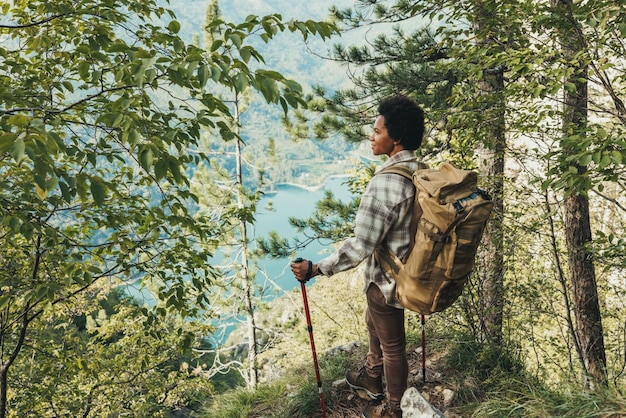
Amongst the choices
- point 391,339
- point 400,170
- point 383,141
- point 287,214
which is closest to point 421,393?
point 391,339

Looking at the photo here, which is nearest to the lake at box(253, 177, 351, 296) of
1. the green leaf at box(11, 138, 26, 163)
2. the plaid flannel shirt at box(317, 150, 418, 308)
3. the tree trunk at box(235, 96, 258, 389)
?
the tree trunk at box(235, 96, 258, 389)

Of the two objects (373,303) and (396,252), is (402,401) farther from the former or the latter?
(396,252)

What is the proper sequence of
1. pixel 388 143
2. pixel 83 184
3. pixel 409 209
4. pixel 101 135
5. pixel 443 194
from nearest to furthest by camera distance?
pixel 83 184 < pixel 443 194 < pixel 409 209 < pixel 388 143 < pixel 101 135

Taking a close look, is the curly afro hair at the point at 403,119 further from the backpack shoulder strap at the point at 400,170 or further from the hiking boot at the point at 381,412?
the hiking boot at the point at 381,412

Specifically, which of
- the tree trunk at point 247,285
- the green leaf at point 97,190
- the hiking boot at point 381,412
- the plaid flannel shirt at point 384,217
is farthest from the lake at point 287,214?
the green leaf at point 97,190

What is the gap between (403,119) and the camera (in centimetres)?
240

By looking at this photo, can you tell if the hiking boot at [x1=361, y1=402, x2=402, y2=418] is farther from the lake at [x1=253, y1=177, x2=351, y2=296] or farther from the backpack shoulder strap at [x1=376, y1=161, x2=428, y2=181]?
the lake at [x1=253, y1=177, x2=351, y2=296]

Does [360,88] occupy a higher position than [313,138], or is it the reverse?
[360,88]

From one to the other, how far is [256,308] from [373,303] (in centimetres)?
1225

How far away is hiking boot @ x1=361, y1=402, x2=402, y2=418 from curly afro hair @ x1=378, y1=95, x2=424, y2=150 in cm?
175

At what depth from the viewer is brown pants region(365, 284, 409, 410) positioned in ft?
8.57

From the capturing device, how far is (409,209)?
233 centimetres

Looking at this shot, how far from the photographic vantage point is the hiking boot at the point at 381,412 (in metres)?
2.79

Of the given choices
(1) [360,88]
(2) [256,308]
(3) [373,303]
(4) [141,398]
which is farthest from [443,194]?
(2) [256,308]
